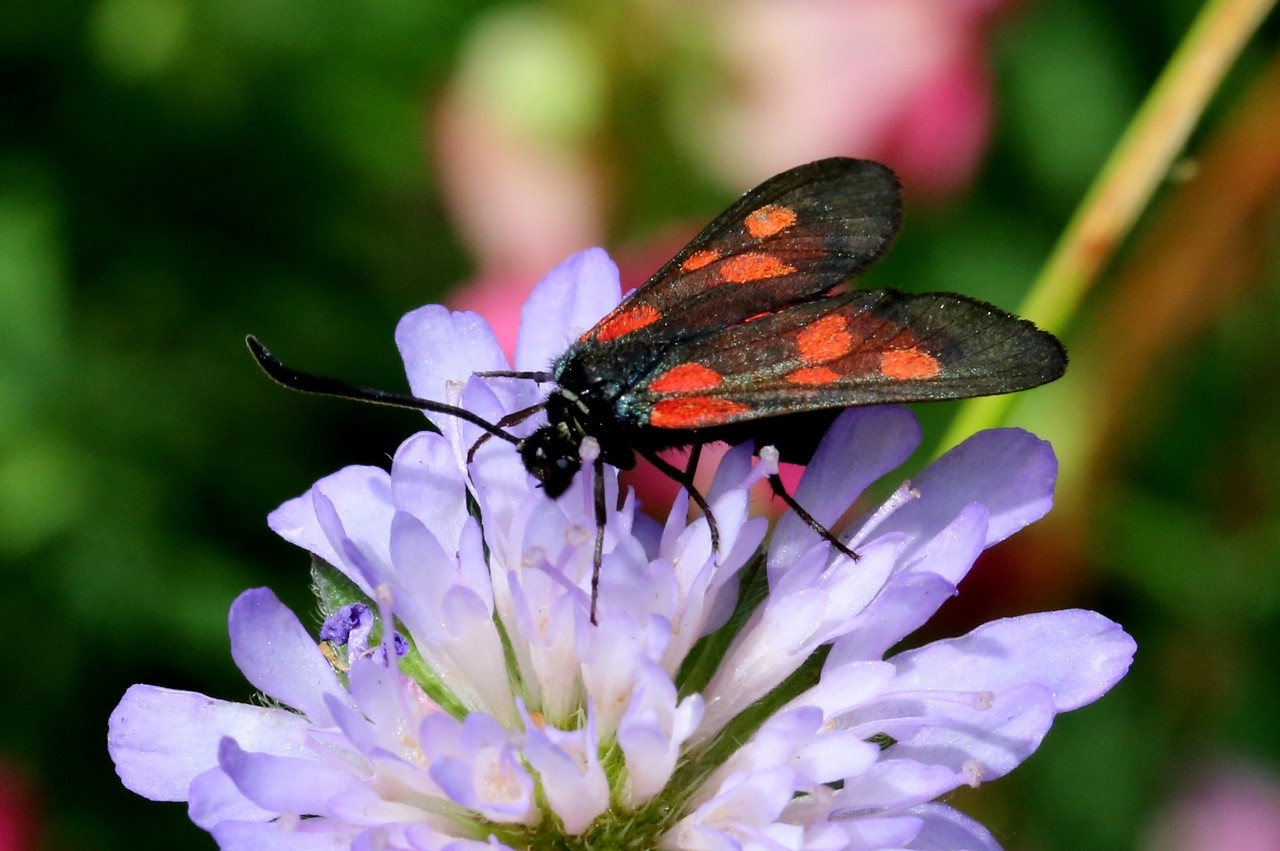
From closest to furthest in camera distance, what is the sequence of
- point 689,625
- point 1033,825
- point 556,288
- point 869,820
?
point 869,820, point 689,625, point 556,288, point 1033,825

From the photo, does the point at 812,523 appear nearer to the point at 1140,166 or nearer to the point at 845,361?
the point at 845,361

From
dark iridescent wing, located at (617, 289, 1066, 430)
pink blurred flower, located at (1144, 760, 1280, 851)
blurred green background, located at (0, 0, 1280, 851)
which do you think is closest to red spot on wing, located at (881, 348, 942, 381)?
dark iridescent wing, located at (617, 289, 1066, 430)

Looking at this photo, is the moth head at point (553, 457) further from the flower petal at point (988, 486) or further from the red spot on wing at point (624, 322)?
the flower petal at point (988, 486)

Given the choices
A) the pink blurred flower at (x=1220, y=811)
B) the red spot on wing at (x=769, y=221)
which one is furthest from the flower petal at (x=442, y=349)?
the pink blurred flower at (x=1220, y=811)

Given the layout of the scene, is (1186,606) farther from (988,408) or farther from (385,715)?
(385,715)

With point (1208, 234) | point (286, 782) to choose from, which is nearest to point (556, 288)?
point (286, 782)

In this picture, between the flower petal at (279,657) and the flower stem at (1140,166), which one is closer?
the flower petal at (279,657)

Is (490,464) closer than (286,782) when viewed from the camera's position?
No
